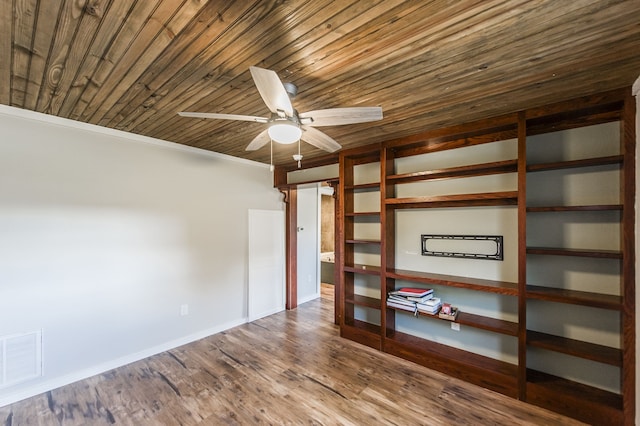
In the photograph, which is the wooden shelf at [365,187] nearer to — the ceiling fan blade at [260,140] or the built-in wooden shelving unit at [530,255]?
the built-in wooden shelving unit at [530,255]

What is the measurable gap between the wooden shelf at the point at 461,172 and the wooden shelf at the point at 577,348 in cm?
153

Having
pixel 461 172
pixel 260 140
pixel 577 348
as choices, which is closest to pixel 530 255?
pixel 577 348

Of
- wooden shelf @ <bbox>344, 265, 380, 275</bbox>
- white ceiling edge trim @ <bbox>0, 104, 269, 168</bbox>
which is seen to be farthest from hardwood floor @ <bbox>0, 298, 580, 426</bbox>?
white ceiling edge trim @ <bbox>0, 104, 269, 168</bbox>

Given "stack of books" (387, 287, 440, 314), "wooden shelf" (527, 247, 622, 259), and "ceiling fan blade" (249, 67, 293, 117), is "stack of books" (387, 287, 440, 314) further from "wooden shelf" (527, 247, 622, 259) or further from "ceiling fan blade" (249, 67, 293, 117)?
"ceiling fan blade" (249, 67, 293, 117)

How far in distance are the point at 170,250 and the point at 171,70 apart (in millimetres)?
2271

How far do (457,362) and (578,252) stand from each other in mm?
1454

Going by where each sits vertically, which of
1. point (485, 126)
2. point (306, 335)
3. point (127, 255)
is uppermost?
point (485, 126)

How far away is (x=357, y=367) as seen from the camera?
114 inches

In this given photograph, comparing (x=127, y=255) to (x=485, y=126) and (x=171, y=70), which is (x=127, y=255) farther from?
(x=485, y=126)

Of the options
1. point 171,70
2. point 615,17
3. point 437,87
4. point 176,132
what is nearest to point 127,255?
point 176,132

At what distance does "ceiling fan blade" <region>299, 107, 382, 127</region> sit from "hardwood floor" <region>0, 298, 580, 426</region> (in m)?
2.27

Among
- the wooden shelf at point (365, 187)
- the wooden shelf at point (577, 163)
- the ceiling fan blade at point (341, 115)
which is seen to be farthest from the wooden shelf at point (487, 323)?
the ceiling fan blade at point (341, 115)

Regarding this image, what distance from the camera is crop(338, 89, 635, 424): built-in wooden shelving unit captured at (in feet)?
6.79

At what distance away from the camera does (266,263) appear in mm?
4457
